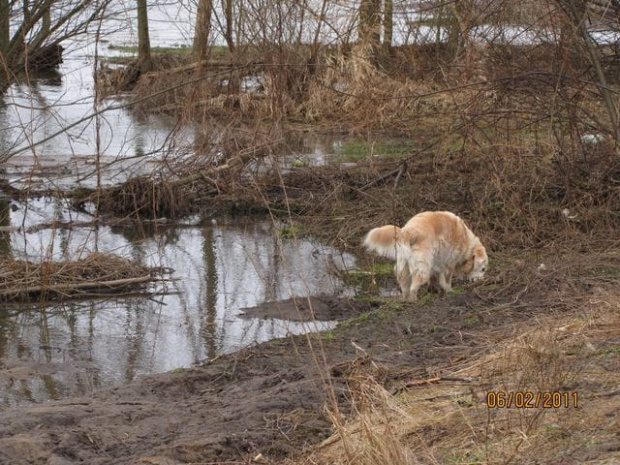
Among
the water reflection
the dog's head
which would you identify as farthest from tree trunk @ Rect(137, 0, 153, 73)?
the dog's head

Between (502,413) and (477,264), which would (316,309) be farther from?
(502,413)

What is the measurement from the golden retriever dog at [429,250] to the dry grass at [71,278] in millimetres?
2716

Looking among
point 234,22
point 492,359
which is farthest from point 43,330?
point 234,22

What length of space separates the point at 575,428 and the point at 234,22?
13.8 meters

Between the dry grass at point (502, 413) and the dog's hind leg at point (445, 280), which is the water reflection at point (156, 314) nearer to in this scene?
the dry grass at point (502, 413)

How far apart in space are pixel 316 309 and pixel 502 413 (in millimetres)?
4112

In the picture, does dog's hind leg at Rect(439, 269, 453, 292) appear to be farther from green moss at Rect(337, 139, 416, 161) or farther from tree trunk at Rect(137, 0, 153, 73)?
tree trunk at Rect(137, 0, 153, 73)

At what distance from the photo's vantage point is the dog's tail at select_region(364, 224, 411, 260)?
8852 mm

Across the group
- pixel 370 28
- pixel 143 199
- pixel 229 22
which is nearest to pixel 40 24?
pixel 143 199

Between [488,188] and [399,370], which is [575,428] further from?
[488,188]

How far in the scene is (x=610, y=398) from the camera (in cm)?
521
